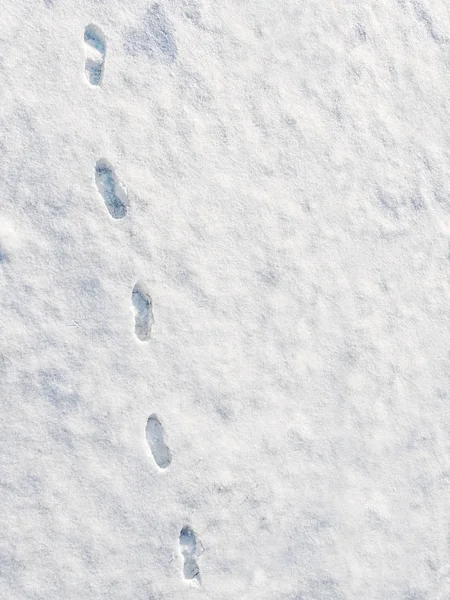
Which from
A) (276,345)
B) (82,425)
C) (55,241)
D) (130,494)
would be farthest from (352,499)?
(55,241)

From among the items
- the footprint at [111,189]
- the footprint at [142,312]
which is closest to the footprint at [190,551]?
the footprint at [142,312]

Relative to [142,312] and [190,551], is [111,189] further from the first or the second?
[190,551]

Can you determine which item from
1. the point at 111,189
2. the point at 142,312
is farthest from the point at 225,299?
the point at 111,189

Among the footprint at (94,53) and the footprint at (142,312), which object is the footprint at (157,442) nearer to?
the footprint at (142,312)

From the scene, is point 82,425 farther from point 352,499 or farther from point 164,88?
point 164,88

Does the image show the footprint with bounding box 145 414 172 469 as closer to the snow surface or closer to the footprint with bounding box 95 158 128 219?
the snow surface
